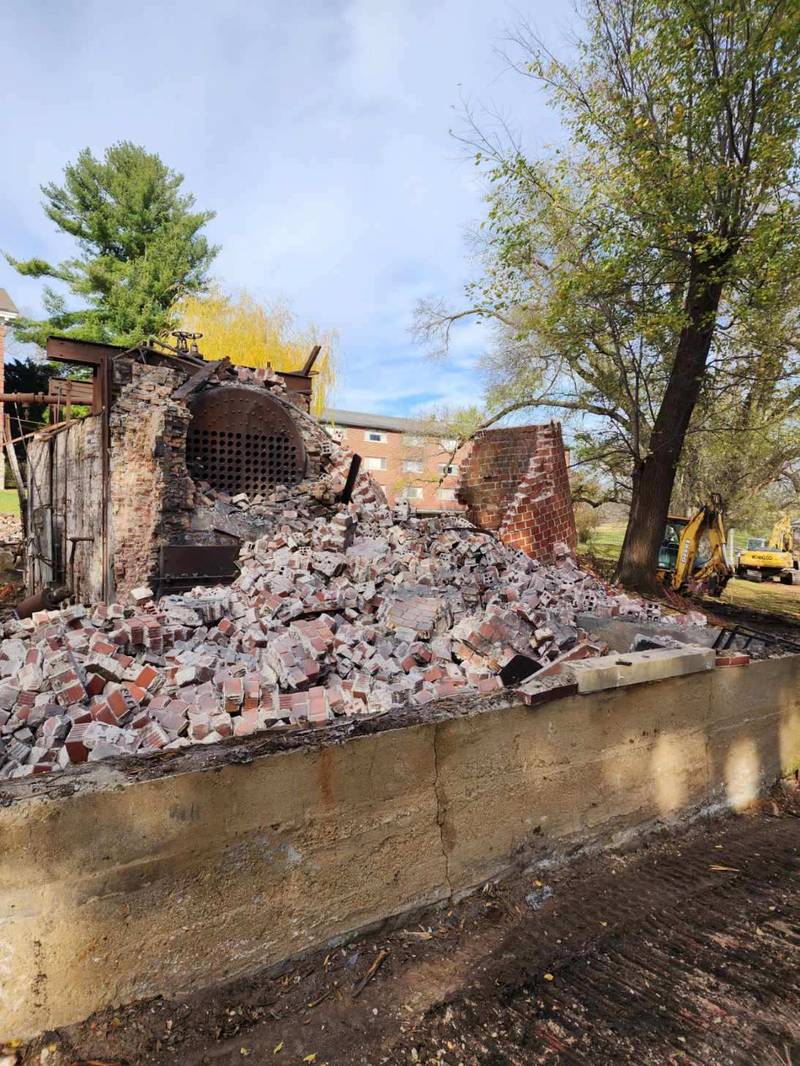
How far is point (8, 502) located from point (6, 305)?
35.8 feet

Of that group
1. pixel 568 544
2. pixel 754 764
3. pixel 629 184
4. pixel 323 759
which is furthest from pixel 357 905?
pixel 629 184

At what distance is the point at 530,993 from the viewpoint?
94.3 inches

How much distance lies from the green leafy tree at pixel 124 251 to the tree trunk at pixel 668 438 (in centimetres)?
2075

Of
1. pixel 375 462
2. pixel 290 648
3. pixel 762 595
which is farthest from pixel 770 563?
pixel 375 462

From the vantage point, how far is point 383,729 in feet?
8.95

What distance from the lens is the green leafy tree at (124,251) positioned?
2466 centimetres

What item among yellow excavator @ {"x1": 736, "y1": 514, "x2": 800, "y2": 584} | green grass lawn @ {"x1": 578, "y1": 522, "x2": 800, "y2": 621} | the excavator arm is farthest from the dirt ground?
yellow excavator @ {"x1": 736, "y1": 514, "x2": 800, "y2": 584}

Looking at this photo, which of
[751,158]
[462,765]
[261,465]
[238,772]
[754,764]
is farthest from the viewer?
[751,158]

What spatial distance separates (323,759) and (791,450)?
725 inches

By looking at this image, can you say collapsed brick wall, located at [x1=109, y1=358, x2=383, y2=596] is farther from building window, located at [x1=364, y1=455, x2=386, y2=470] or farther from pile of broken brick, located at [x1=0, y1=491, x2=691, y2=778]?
building window, located at [x1=364, y1=455, x2=386, y2=470]

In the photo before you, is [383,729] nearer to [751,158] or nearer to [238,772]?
[238,772]

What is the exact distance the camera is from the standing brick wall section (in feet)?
28.4

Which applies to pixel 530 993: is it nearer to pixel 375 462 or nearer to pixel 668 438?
pixel 668 438

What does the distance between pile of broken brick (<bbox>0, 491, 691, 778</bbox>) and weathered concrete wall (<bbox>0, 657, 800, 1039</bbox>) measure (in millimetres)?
375
